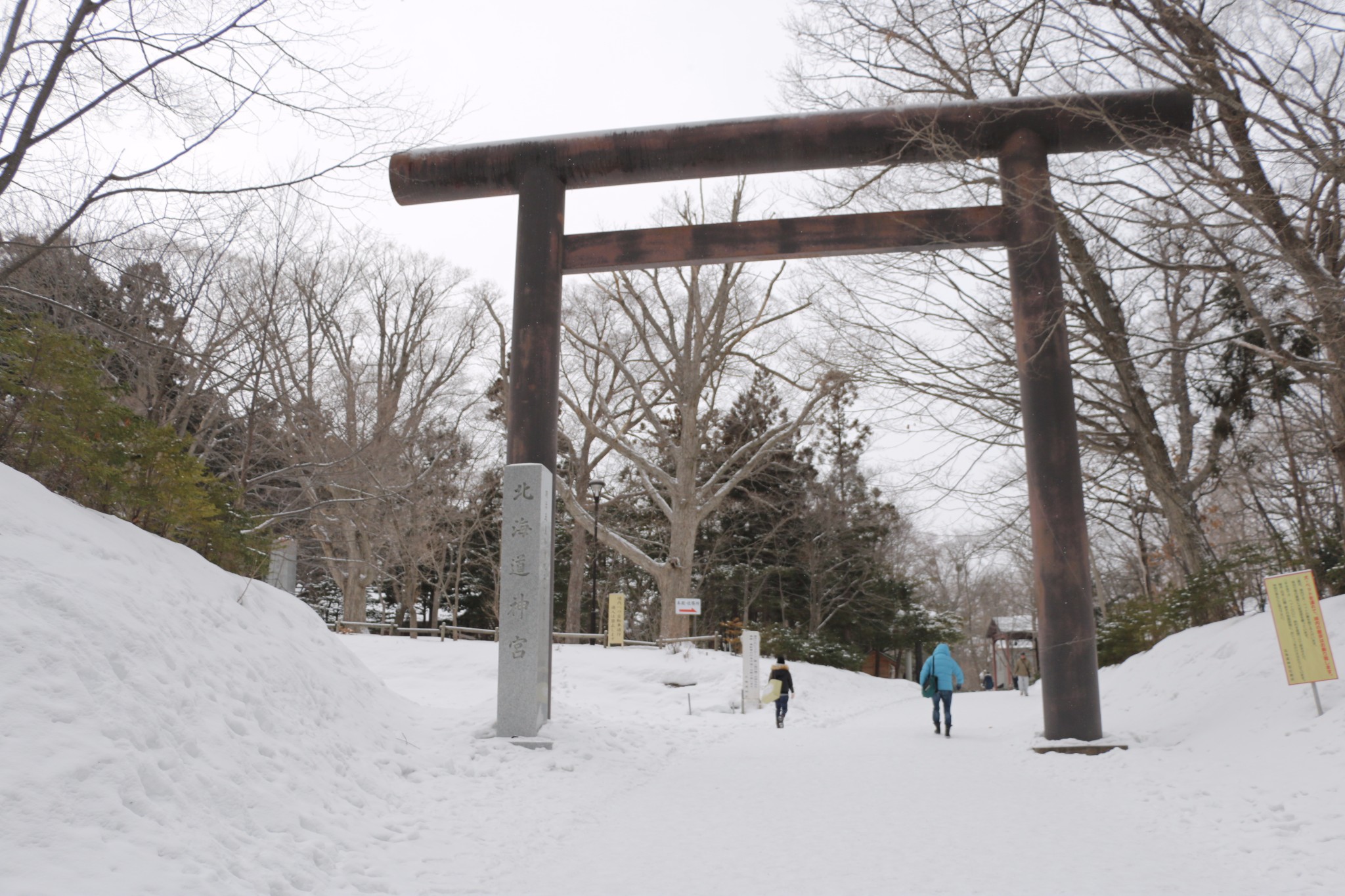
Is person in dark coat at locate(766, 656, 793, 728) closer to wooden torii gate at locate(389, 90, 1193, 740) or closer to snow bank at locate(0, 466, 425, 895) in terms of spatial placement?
wooden torii gate at locate(389, 90, 1193, 740)

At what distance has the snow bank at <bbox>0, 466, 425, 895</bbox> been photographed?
12.2 ft

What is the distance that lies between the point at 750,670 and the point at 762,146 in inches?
399

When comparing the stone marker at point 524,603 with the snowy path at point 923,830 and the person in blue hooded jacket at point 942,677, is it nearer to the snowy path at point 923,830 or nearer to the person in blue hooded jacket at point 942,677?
the snowy path at point 923,830

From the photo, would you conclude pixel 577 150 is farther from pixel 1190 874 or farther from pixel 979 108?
pixel 1190 874

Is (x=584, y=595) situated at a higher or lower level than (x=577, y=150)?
lower

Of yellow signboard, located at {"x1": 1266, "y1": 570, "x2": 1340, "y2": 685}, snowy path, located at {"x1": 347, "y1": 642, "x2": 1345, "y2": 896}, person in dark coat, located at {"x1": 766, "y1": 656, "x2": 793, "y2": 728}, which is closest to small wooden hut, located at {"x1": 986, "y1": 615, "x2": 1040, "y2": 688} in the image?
person in dark coat, located at {"x1": 766, "y1": 656, "x2": 793, "y2": 728}

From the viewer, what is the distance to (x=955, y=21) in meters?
8.86

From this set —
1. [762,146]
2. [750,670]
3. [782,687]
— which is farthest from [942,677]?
[762,146]

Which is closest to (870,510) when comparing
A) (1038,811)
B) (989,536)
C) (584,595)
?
(584,595)

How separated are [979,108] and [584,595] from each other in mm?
34725

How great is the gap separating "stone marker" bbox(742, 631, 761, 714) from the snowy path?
6.31 m

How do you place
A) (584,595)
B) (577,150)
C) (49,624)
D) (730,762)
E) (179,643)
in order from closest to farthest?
(49,624)
(179,643)
(730,762)
(577,150)
(584,595)

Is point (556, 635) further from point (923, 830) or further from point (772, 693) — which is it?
point (923, 830)

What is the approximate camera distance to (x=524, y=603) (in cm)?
910
